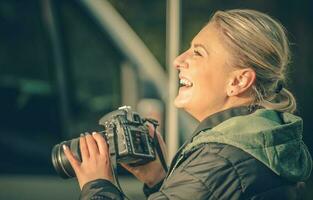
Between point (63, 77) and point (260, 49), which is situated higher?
point (63, 77)

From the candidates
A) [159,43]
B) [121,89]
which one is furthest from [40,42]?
[159,43]

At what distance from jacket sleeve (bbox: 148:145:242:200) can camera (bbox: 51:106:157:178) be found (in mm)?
298

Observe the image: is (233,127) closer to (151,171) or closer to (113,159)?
(113,159)

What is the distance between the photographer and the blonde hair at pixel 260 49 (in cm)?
278

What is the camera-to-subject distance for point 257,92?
2852 mm

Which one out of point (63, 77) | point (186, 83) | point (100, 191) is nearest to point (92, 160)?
point (100, 191)

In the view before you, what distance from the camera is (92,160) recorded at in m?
2.83

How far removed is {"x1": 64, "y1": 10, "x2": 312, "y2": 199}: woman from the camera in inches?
102

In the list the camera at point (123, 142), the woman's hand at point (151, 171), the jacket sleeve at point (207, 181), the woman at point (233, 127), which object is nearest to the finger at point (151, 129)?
the woman's hand at point (151, 171)

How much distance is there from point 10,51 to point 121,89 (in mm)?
645

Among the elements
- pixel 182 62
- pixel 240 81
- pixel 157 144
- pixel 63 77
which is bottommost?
pixel 157 144

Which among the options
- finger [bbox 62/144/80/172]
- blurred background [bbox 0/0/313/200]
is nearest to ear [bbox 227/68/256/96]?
finger [bbox 62/144/80/172]

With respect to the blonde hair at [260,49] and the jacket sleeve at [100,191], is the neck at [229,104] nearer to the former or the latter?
the blonde hair at [260,49]

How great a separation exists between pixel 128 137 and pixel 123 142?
35 millimetres
